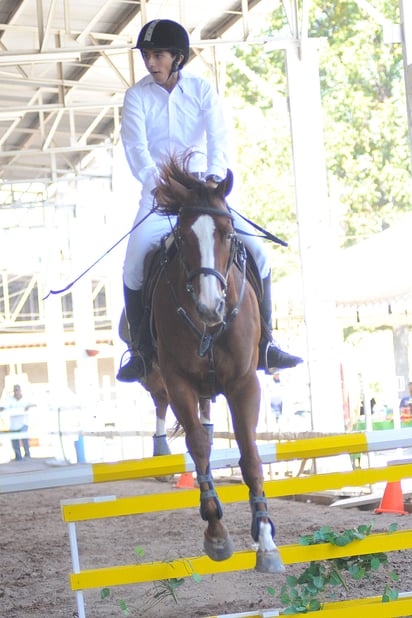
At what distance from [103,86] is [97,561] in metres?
14.0

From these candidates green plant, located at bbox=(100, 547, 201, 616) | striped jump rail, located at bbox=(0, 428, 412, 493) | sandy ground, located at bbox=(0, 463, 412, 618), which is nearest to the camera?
striped jump rail, located at bbox=(0, 428, 412, 493)

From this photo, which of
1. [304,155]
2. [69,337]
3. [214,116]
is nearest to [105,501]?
[214,116]

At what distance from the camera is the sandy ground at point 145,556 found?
634 centimetres

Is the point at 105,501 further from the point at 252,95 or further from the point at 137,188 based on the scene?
the point at 252,95

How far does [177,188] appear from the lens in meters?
4.35

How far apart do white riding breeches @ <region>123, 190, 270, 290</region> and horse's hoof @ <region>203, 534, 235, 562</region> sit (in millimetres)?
1316

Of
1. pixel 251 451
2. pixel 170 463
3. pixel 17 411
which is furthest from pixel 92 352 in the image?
pixel 251 451

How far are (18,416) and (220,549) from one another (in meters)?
15.8

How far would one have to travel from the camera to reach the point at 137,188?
20.7 m

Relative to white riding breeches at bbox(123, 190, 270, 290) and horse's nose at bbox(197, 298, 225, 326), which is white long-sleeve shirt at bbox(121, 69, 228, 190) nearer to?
white riding breeches at bbox(123, 190, 270, 290)

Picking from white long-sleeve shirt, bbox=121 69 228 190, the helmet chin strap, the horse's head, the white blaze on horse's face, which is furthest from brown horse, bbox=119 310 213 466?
the helmet chin strap

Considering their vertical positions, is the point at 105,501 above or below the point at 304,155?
below

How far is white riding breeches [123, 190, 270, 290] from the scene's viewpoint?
16.0 feet

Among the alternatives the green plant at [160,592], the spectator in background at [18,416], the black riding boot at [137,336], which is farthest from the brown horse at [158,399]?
the spectator in background at [18,416]
